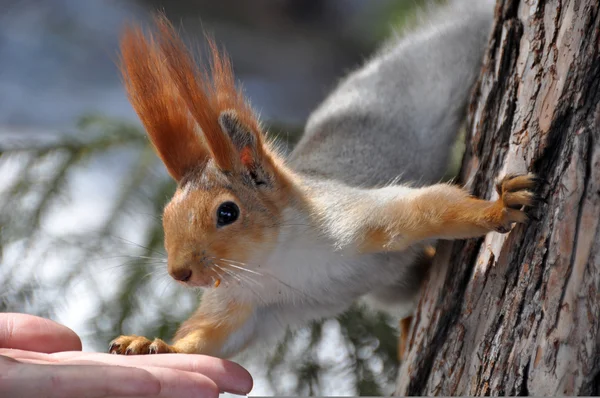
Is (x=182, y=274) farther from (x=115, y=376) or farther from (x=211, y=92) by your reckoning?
(x=211, y=92)

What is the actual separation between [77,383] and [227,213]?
385mm

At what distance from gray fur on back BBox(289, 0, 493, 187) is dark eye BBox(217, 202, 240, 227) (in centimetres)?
33

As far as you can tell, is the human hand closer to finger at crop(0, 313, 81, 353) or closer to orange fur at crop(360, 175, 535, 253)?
finger at crop(0, 313, 81, 353)

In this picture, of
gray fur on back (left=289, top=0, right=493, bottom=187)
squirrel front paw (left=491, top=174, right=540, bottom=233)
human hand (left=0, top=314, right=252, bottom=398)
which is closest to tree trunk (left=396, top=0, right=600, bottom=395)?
squirrel front paw (left=491, top=174, right=540, bottom=233)

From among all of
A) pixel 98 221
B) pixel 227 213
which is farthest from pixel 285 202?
pixel 98 221

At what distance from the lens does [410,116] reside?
154 centimetres

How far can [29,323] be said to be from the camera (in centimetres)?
124

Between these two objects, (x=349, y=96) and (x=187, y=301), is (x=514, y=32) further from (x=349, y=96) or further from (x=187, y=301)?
(x=187, y=301)

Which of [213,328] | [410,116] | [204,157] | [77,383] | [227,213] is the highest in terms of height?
[410,116]

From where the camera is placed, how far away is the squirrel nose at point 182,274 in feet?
3.53

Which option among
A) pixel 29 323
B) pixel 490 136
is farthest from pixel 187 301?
pixel 490 136

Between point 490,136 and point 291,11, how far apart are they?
1351mm

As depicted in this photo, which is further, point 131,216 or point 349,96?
point 131,216

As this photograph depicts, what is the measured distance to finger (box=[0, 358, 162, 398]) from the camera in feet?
2.92
